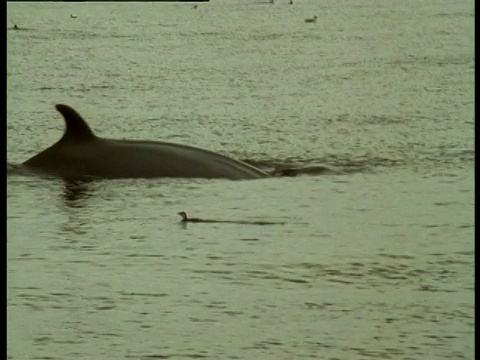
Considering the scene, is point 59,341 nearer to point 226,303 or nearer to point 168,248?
point 226,303

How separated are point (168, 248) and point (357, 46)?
2342cm

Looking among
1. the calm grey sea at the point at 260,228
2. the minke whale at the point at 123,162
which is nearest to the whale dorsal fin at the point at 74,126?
the minke whale at the point at 123,162

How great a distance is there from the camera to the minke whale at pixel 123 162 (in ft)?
A: 52.0

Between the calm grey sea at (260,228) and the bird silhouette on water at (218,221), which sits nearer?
the calm grey sea at (260,228)

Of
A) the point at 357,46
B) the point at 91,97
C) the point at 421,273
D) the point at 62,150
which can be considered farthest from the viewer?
the point at 357,46

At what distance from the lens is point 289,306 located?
10727mm

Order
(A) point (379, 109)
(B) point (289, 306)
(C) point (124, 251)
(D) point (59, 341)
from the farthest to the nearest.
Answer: (A) point (379, 109), (C) point (124, 251), (B) point (289, 306), (D) point (59, 341)

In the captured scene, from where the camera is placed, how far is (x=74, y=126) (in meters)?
15.5

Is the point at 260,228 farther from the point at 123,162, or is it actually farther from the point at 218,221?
the point at 123,162

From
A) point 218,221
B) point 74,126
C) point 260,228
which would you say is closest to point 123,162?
point 74,126

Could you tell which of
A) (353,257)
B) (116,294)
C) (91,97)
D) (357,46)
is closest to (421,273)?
(353,257)

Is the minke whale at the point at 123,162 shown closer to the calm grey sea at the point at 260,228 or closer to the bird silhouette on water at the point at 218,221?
the calm grey sea at the point at 260,228
